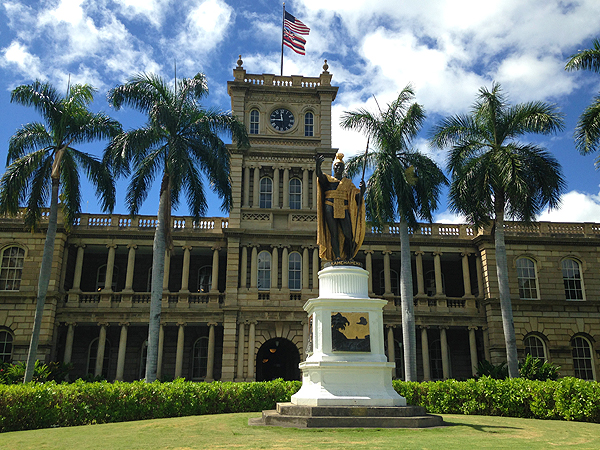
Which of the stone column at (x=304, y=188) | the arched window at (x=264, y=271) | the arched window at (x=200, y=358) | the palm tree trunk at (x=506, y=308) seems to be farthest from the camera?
the stone column at (x=304, y=188)

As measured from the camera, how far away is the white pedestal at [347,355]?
32.3 ft

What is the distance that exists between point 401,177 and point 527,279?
12.7 meters

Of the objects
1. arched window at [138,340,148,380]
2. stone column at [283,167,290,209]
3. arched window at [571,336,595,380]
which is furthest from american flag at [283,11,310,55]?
arched window at [571,336,595,380]

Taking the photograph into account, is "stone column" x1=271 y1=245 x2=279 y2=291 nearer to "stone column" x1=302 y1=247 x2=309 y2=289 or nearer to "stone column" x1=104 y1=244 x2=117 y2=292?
"stone column" x1=302 y1=247 x2=309 y2=289

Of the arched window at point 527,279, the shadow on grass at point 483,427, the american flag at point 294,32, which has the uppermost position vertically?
the american flag at point 294,32

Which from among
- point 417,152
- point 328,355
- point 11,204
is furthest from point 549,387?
point 11,204

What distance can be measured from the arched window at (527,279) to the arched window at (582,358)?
3.19 meters

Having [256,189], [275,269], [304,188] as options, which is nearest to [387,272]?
[275,269]

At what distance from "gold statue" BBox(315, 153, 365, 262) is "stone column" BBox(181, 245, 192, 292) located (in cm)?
1748

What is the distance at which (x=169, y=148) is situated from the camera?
19.7 m

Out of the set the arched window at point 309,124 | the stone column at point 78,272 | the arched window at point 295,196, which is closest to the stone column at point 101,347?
the stone column at point 78,272

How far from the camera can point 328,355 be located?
33.4 feet

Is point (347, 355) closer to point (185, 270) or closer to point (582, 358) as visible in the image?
point (185, 270)

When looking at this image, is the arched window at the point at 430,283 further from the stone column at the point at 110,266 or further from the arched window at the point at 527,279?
the stone column at the point at 110,266
